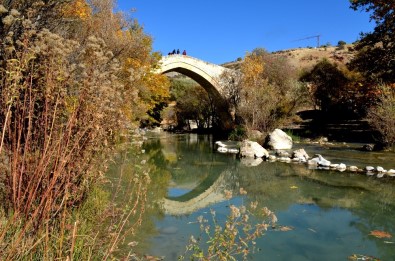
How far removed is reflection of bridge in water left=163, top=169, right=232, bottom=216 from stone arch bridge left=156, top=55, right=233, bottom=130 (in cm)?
2021

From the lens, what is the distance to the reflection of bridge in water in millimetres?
6684

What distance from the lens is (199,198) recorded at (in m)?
7.94

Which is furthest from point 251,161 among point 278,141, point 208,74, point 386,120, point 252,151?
point 208,74

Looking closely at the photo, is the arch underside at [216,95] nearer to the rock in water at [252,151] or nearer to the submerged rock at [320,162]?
the rock in water at [252,151]

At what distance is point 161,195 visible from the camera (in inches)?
308

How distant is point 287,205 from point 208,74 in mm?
25370

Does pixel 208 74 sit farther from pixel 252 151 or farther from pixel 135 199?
pixel 135 199

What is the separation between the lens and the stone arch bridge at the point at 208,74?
29.7m

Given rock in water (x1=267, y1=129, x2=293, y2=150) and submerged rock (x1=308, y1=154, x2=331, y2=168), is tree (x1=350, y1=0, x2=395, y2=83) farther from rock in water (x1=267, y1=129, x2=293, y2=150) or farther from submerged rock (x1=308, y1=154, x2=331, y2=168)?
submerged rock (x1=308, y1=154, x2=331, y2=168)

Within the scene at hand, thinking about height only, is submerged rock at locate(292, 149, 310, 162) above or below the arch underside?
below

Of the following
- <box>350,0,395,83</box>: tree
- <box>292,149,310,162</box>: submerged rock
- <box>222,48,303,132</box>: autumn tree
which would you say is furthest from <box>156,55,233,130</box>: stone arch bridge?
<box>292,149,310,162</box>: submerged rock

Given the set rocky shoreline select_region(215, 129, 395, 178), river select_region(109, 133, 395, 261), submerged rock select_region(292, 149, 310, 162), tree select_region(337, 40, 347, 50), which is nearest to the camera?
river select_region(109, 133, 395, 261)

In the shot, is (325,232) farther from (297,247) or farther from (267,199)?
(267,199)

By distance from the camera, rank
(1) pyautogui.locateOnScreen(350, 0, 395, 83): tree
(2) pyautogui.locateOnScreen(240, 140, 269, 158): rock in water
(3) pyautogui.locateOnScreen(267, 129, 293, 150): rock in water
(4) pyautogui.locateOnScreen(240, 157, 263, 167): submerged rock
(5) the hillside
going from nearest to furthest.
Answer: (4) pyautogui.locateOnScreen(240, 157, 263, 167): submerged rock, (2) pyautogui.locateOnScreen(240, 140, 269, 158): rock in water, (3) pyautogui.locateOnScreen(267, 129, 293, 150): rock in water, (1) pyautogui.locateOnScreen(350, 0, 395, 83): tree, (5) the hillside
